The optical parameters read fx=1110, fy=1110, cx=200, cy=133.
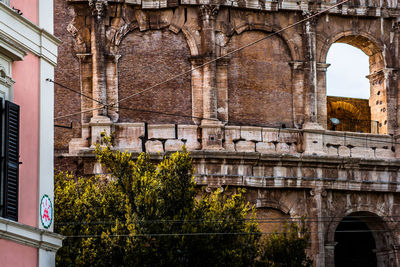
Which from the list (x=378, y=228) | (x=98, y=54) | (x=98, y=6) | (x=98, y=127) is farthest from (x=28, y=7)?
(x=378, y=228)

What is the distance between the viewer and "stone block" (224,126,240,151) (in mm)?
35031

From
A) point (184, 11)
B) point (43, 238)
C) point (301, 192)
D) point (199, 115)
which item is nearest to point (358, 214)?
point (301, 192)

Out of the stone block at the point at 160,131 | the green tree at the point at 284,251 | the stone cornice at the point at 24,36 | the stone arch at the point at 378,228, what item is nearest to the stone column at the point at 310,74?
the stone arch at the point at 378,228

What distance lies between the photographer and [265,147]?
116 ft

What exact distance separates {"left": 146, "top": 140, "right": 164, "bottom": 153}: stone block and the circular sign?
15317 millimetres

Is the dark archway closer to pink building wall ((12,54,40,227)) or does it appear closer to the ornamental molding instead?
the ornamental molding

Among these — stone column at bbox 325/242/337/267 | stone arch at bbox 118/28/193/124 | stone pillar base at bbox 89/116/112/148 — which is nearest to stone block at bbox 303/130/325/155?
stone column at bbox 325/242/337/267

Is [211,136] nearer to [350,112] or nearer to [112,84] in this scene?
[112,84]

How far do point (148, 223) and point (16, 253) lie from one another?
872cm

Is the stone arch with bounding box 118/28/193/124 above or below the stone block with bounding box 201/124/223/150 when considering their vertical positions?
above

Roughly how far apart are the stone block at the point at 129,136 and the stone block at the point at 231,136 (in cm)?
269

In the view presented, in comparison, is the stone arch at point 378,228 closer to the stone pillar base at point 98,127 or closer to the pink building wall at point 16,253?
the stone pillar base at point 98,127

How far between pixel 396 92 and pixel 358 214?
14.6 ft

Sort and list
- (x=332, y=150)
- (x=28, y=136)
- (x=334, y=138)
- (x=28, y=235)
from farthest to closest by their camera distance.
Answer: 1. (x=334, y=138)
2. (x=332, y=150)
3. (x=28, y=136)
4. (x=28, y=235)
